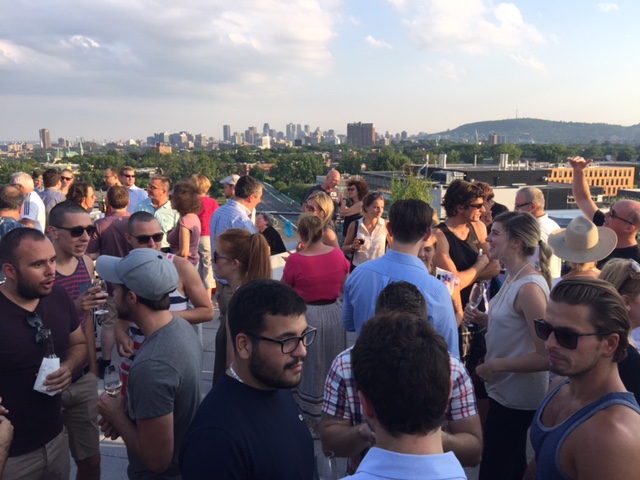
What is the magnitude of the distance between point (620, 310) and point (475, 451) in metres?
0.73

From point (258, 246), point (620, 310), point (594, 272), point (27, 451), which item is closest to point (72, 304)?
point (27, 451)

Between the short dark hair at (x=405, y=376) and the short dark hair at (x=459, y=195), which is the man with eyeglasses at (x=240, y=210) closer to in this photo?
the short dark hair at (x=459, y=195)

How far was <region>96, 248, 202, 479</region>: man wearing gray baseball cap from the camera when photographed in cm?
187

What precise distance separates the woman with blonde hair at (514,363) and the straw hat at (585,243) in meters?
0.56

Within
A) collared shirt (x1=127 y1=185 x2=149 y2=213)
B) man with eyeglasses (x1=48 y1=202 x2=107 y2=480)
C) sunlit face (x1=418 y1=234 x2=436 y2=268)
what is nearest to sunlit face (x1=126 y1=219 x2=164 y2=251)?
man with eyeglasses (x1=48 y1=202 x2=107 y2=480)

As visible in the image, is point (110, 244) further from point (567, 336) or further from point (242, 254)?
point (567, 336)

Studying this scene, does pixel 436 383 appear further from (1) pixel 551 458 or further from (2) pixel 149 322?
(2) pixel 149 322

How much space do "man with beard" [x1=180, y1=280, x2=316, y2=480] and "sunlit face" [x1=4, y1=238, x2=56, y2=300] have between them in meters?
1.22

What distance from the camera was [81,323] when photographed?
122 inches

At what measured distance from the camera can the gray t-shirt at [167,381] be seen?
1.86 metres

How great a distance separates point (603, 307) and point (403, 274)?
3.14ft

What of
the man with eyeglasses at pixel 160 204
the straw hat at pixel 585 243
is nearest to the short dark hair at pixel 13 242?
the man with eyeglasses at pixel 160 204

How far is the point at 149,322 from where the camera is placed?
2.11 meters

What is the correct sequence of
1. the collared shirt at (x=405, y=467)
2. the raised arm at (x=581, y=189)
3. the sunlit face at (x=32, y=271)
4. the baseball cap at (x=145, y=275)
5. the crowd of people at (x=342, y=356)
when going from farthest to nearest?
the raised arm at (x=581, y=189)
the sunlit face at (x=32, y=271)
the baseball cap at (x=145, y=275)
the crowd of people at (x=342, y=356)
the collared shirt at (x=405, y=467)
